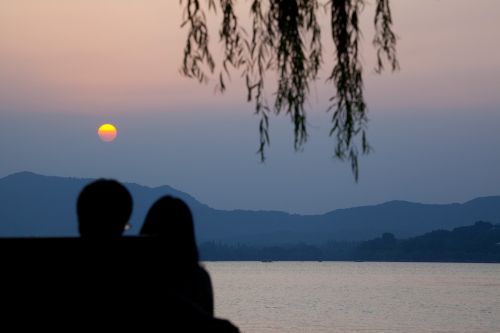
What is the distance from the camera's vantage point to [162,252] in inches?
81.6

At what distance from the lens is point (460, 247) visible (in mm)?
196375

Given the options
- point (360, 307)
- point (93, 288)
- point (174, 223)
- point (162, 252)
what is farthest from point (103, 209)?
point (360, 307)

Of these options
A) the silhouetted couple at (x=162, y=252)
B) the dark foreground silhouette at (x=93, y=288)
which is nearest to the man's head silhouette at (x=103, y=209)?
the silhouetted couple at (x=162, y=252)

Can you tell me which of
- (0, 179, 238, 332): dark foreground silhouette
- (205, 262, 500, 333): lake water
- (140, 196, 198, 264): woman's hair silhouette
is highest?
(140, 196, 198, 264): woman's hair silhouette

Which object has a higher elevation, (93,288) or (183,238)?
(183,238)

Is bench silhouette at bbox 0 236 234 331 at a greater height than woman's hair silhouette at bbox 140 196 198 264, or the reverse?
woman's hair silhouette at bbox 140 196 198 264

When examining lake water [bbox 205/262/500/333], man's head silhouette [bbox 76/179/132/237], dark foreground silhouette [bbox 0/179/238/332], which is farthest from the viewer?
lake water [bbox 205/262/500/333]

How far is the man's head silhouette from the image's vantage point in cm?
226

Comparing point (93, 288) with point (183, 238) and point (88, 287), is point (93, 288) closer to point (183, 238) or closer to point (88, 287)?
point (88, 287)

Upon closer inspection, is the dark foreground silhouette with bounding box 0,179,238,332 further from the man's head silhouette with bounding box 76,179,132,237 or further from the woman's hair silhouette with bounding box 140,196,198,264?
the woman's hair silhouette with bounding box 140,196,198,264

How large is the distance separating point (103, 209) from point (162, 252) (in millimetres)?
291

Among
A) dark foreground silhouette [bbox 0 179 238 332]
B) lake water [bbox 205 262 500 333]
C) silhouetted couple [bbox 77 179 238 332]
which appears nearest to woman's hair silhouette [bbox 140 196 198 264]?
silhouetted couple [bbox 77 179 238 332]

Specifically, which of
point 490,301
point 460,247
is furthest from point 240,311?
point 460,247

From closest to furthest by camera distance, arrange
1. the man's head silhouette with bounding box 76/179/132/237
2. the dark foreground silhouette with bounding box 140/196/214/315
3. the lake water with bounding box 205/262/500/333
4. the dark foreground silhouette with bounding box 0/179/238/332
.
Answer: the dark foreground silhouette with bounding box 0/179/238/332 → the man's head silhouette with bounding box 76/179/132/237 → the dark foreground silhouette with bounding box 140/196/214/315 → the lake water with bounding box 205/262/500/333
